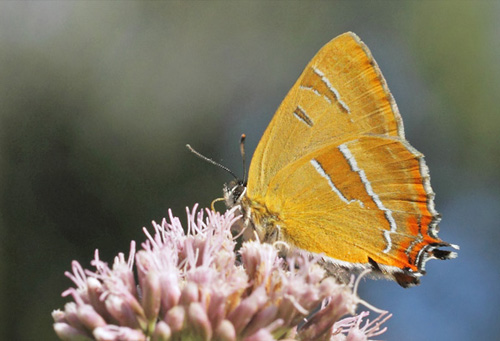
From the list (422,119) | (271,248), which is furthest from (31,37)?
(271,248)

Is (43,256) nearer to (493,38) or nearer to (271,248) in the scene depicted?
(271,248)

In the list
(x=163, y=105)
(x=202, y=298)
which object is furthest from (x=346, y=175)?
(x=163, y=105)

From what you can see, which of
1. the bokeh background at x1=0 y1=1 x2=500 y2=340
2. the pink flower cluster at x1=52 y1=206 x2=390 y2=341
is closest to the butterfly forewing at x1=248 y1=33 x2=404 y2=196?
the pink flower cluster at x1=52 y1=206 x2=390 y2=341

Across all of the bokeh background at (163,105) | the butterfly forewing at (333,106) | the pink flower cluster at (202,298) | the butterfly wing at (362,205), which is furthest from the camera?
the bokeh background at (163,105)

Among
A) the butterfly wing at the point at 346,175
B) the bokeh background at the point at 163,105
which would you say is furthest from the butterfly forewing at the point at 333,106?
the bokeh background at the point at 163,105

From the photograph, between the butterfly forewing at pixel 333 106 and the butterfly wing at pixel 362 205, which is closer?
the butterfly wing at pixel 362 205

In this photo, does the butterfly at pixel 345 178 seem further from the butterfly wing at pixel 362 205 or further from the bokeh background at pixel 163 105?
the bokeh background at pixel 163 105

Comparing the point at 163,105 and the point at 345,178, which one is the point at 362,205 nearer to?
the point at 345,178

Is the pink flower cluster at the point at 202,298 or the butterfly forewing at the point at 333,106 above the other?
the butterfly forewing at the point at 333,106
